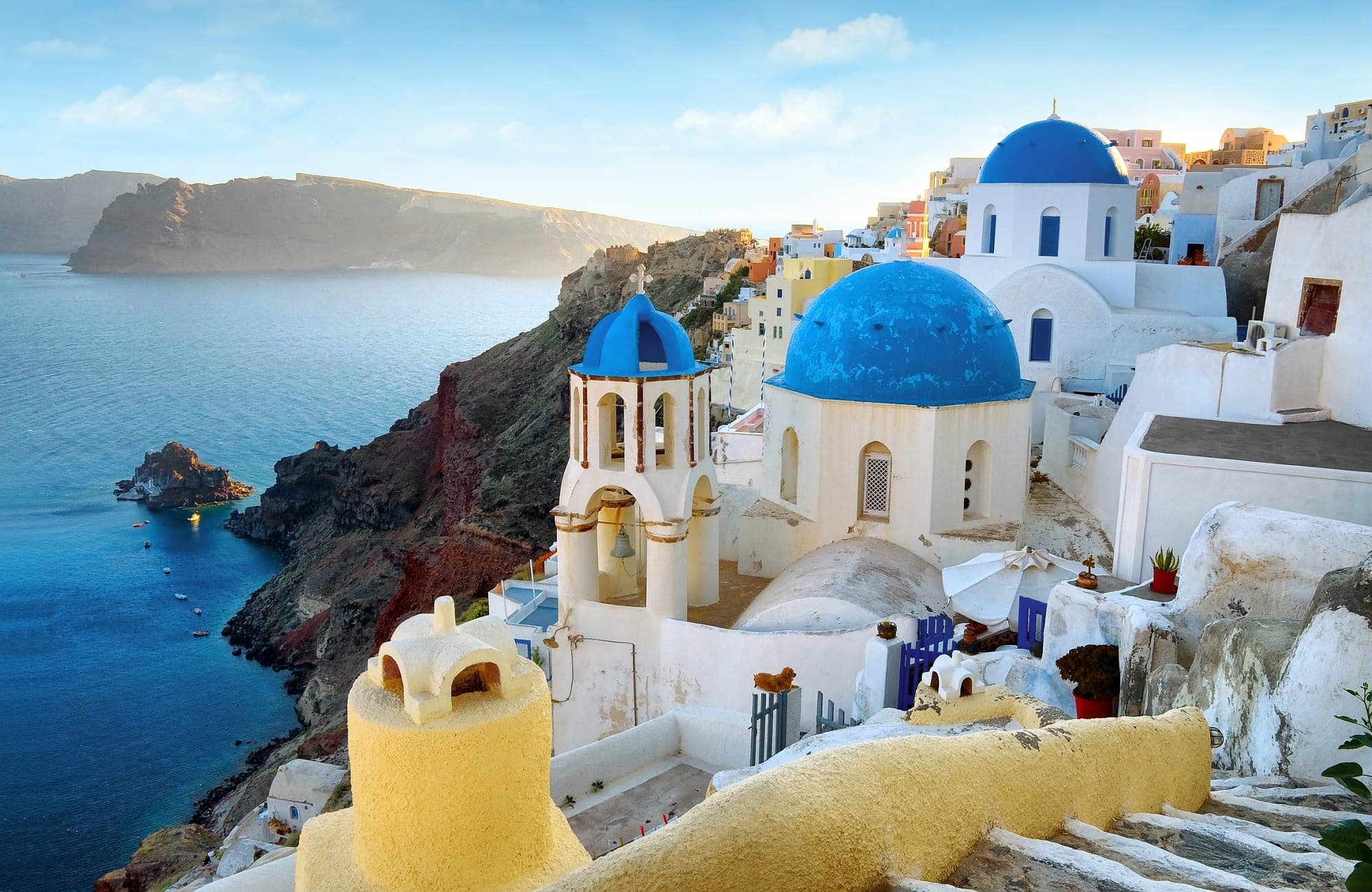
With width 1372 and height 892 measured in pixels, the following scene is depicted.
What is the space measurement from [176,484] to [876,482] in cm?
6320

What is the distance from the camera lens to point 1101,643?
10.9m

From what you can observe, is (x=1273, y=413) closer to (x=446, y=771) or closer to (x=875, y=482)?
(x=875, y=482)

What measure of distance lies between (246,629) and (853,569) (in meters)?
41.3

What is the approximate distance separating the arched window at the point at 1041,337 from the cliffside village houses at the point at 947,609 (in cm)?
7

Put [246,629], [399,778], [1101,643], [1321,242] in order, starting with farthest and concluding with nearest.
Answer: [246,629] < [1321,242] < [1101,643] < [399,778]

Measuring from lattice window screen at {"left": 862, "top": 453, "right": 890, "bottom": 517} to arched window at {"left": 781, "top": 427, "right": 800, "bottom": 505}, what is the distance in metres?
1.32

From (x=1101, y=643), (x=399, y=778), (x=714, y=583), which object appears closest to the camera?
(x=399, y=778)

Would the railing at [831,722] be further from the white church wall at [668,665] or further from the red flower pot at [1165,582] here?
the red flower pot at [1165,582]

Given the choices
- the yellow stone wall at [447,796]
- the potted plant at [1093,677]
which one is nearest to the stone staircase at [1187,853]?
the yellow stone wall at [447,796]

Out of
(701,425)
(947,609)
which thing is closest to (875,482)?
(947,609)

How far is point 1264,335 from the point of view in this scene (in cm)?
1480

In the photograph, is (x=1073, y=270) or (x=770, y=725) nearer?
(x=770, y=725)

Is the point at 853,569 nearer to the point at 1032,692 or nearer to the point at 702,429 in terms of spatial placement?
the point at 702,429

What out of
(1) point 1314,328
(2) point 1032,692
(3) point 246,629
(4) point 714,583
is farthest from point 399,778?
(3) point 246,629
